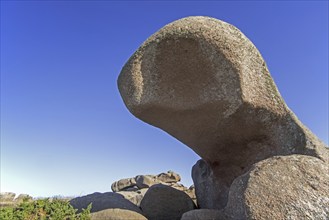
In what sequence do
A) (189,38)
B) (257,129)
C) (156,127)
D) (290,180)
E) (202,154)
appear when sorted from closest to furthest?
(290,180) < (189,38) < (257,129) < (156,127) < (202,154)

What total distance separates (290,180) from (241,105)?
197cm

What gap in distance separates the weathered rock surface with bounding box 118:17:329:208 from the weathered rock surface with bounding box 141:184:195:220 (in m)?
2.14

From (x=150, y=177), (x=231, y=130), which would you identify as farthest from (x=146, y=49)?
(x=150, y=177)

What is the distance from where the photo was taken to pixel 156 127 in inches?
317

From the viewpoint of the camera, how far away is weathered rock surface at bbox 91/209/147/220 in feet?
22.6

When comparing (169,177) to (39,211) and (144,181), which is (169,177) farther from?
(39,211)

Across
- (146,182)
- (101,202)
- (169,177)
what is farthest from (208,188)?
(169,177)

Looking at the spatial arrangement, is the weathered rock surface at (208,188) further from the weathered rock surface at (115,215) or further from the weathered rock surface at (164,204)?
the weathered rock surface at (115,215)

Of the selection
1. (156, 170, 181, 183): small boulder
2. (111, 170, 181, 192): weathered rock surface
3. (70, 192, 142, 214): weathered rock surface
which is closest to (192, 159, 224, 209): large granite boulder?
(70, 192, 142, 214): weathered rock surface

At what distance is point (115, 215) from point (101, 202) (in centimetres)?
87

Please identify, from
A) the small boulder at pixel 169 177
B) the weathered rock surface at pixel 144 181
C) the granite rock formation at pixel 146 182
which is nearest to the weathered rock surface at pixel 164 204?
the granite rock formation at pixel 146 182

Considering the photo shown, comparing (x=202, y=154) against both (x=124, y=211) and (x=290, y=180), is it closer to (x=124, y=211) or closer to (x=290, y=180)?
(x=124, y=211)

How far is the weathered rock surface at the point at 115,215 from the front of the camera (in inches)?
271

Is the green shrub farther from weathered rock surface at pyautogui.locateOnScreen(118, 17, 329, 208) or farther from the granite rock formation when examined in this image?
the granite rock formation
